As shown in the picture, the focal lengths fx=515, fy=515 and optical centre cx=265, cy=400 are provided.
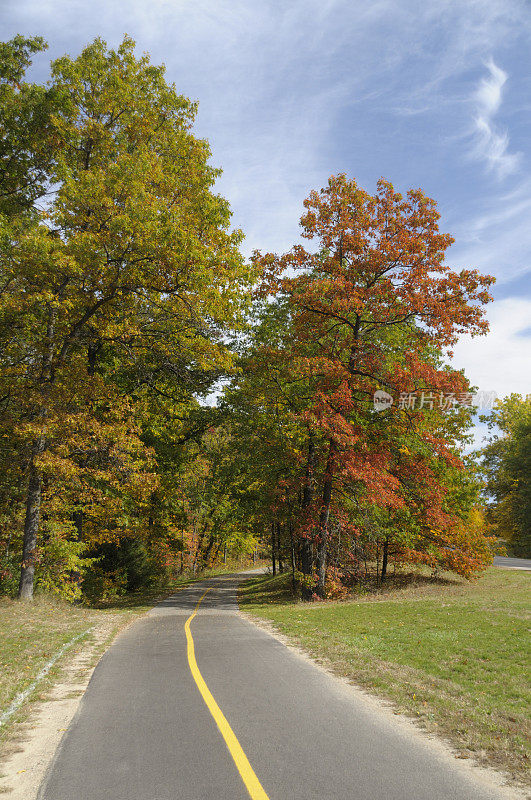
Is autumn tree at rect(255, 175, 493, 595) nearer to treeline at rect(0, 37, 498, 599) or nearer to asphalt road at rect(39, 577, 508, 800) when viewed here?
treeline at rect(0, 37, 498, 599)

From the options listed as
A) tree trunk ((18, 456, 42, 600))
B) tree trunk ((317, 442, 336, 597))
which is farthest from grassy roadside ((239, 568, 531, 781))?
tree trunk ((18, 456, 42, 600))

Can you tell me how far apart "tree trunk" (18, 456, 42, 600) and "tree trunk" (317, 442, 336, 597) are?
9.78 metres

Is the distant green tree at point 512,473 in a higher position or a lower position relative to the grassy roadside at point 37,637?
higher

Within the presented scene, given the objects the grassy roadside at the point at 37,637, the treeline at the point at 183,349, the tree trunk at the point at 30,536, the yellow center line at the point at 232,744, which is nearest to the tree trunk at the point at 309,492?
the treeline at the point at 183,349

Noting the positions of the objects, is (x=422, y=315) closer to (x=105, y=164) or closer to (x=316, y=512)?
(x=316, y=512)

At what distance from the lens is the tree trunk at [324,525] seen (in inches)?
759

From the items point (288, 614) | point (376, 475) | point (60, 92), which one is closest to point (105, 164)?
point (60, 92)

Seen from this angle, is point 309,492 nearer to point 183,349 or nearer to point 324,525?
point 324,525

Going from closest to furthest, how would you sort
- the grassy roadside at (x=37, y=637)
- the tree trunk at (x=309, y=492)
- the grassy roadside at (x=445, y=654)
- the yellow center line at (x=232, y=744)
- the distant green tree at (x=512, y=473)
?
the yellow center line at (x=232, y=744) → the grassy roadside at (x=445, y=654) → the grassy roadside at (x=37, y=637) → the tree trunk at (x=309, y=492) → the distant green tree at (x=512, y=473)

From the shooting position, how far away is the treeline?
49.9 ft

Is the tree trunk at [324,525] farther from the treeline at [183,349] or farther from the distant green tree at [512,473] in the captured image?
the distant green tree at [512,473]

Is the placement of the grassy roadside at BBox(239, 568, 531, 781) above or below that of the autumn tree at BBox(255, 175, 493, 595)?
below

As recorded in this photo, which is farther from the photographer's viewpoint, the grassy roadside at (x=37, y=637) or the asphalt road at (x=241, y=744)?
the grassy roadside at (x=37, y=637)

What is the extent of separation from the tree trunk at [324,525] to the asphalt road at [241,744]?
35.9 ft
